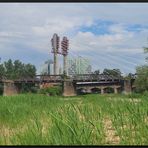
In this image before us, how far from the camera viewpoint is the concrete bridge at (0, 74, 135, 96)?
89312 millimetres

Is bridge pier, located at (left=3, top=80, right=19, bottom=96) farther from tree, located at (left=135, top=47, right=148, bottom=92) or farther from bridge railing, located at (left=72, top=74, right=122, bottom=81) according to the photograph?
tree, located at (left=135, top=47, right=148, bottom=92)

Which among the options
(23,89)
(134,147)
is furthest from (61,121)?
(23,89)

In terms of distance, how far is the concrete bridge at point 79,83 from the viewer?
89312 millimetres

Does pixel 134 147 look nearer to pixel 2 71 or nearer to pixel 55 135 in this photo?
pixel 55 135

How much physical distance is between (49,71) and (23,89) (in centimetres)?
1949

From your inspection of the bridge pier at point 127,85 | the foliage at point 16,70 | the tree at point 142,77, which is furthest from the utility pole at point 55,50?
the tree at point 142,77

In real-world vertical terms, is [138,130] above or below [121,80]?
below

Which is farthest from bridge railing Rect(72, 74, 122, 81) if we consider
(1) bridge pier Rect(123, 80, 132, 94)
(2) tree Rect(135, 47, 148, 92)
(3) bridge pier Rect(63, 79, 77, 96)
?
(2) tree Rect(135, 47, 148, 92)

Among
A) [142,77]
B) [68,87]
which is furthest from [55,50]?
[142,77]

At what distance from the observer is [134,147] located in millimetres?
4812

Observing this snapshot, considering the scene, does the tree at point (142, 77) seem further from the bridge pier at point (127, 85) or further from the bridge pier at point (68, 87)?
the bridge pier at point (68, 87)

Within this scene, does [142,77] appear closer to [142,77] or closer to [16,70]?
[142,77]

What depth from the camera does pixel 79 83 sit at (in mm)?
98625

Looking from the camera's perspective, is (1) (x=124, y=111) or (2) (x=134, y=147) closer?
(2) (x=134, y=147)
